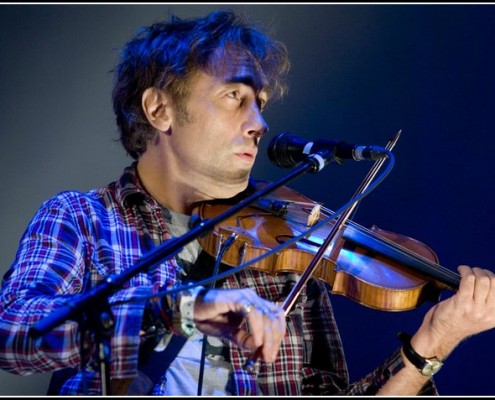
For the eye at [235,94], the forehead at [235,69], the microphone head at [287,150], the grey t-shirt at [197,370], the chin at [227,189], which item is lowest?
the grey t-shirt at [197,370]

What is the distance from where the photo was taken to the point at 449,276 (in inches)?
72.6

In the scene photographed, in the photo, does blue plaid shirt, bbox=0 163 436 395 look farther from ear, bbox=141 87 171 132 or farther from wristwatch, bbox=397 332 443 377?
ear, bbox=141 87 171 132

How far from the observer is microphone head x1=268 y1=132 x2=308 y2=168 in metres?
1.80

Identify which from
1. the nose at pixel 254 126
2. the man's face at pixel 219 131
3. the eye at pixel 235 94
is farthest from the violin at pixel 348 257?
the eye at pixel 235 94

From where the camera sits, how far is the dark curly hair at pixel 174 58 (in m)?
2.24

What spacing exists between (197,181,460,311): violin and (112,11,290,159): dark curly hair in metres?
0.46

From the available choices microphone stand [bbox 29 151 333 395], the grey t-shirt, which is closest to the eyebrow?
the grey t-shirt

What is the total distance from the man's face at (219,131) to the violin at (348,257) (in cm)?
10

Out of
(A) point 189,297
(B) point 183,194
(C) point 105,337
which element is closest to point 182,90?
(B) point 183,194

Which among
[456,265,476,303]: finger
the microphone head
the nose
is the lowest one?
[456,265,476,303]: finger

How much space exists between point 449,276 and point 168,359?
826 mm

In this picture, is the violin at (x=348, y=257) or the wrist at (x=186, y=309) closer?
the wrist at (x=186, y=309)

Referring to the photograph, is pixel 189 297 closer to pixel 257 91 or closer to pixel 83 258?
pixel 83 258

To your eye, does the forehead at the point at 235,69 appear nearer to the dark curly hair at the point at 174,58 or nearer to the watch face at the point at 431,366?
the dark curly hair at the point at 174,58
